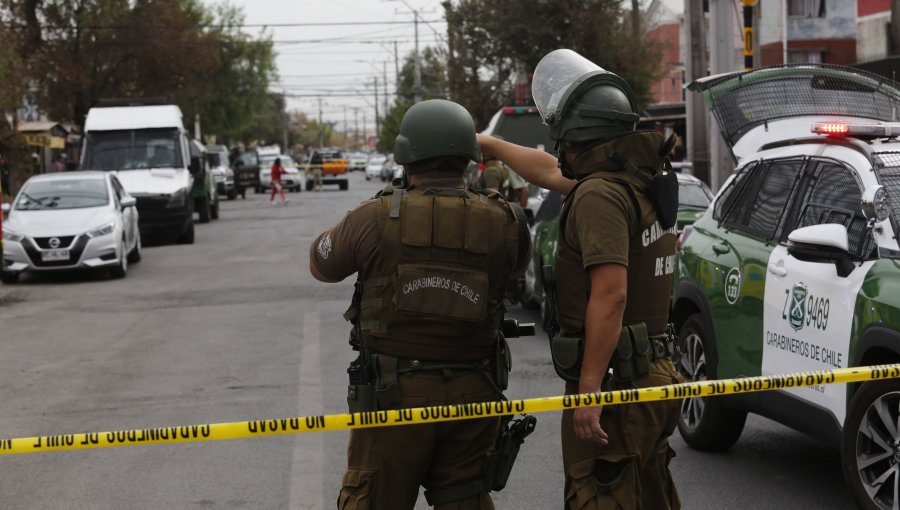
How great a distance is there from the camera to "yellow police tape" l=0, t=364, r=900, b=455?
13.4 ft

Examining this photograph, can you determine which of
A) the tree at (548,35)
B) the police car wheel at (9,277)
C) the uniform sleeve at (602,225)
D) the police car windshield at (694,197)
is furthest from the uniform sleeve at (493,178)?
the tree at (548,35)

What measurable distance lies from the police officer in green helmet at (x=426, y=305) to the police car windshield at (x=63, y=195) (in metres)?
15.8

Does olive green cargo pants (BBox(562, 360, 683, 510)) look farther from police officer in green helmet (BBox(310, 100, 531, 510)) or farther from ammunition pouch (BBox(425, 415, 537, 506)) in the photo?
police officer in green helmet (BBox(310, 100, 531, 510))

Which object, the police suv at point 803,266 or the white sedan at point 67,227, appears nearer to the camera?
the police suv at point 803,266

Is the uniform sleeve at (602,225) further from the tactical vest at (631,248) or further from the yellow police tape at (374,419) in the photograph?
the yellow police tape at (374,419)

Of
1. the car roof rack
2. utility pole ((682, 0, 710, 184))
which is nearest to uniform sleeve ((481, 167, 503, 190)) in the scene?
utility pole ((682, 0, 710, 184))

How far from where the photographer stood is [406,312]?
4109mm

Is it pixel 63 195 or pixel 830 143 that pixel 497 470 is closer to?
pixel 830 143

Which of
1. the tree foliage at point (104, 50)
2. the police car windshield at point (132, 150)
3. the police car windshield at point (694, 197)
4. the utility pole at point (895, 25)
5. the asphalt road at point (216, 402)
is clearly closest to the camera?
the asphalt road at point (216, 402)

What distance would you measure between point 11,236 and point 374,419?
1526cm

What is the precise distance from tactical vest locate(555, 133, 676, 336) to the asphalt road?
2.23 meters

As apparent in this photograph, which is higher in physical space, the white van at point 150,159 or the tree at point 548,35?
the tree at point 548,35

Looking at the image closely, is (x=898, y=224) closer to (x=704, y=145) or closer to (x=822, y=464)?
(x=822, y=464)

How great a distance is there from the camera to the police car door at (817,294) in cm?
571
